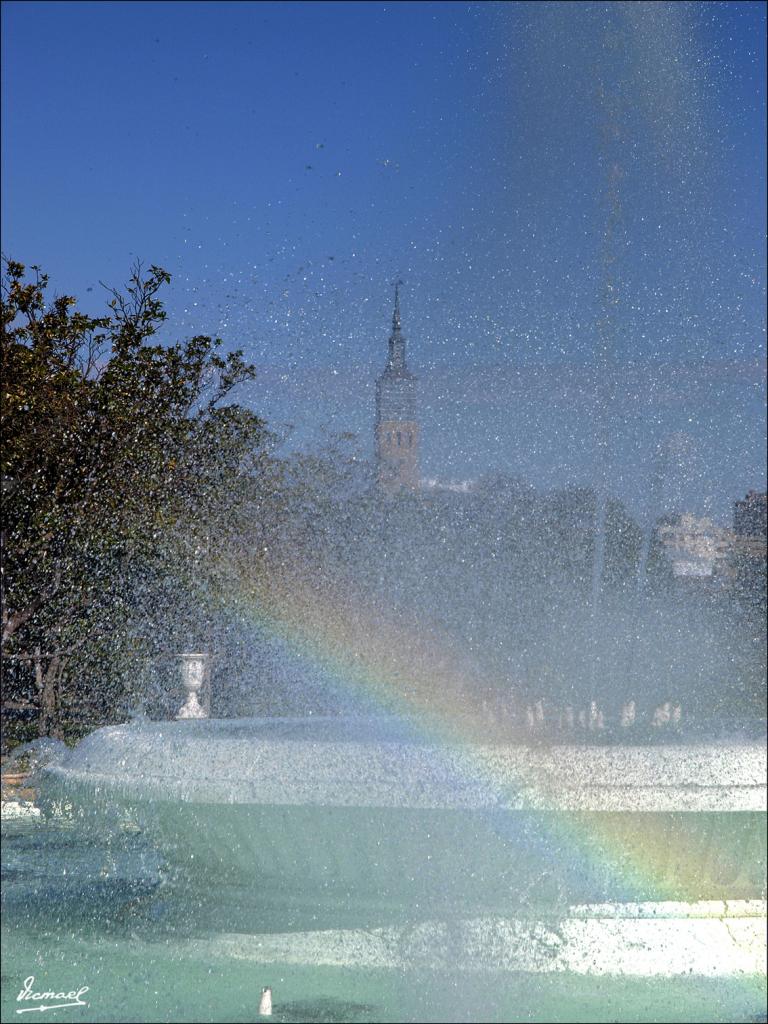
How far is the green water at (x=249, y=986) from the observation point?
171 inches

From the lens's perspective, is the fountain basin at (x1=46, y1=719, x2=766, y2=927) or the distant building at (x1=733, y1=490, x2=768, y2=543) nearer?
the fountain basin at (x1=46, y1=719, x2=766, y2=927)

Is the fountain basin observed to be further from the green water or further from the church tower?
the church tower

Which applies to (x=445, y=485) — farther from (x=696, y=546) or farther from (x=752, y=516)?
(x=752, y=516)

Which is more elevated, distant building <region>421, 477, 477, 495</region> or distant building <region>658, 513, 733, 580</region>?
distant building <region>421, 477, 477, 495</region>

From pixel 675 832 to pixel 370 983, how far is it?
1.22 m

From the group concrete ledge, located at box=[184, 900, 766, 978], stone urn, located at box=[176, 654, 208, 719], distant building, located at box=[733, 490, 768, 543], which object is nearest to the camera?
concrete ledge, located at box=[184, 900, 766, 978]

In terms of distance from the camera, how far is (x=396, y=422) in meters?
11.2

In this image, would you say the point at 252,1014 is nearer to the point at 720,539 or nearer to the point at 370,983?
the point at 370,983

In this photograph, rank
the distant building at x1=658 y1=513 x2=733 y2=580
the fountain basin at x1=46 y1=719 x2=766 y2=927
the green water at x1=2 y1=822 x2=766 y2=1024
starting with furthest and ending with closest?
the distant building at x1=658 y1=513 x2=733 y2=580
the fountain basin at x1=46 y1=719 x2=766 y2=927
the green water at x1=2 y1=822 x2=766 y2=1024

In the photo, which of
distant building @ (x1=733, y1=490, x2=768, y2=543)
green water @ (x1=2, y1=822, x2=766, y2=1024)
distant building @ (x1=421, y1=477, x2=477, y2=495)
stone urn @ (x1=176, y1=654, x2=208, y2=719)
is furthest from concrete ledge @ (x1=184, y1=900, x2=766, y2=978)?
distant building @ (x1=733, y1=490, x2=768, y2=543)

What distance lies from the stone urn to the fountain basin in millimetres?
3826

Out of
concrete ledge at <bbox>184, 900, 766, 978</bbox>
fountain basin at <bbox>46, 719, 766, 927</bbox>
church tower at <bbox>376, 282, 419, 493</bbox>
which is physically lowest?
concrete ledge at <bbox>184, 900, 766, 978</bbox>

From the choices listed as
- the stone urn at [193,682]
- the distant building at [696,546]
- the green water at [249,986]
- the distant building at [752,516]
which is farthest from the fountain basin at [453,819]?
the distant building at [752,516]

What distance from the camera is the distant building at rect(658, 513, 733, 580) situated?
10.0 metres
